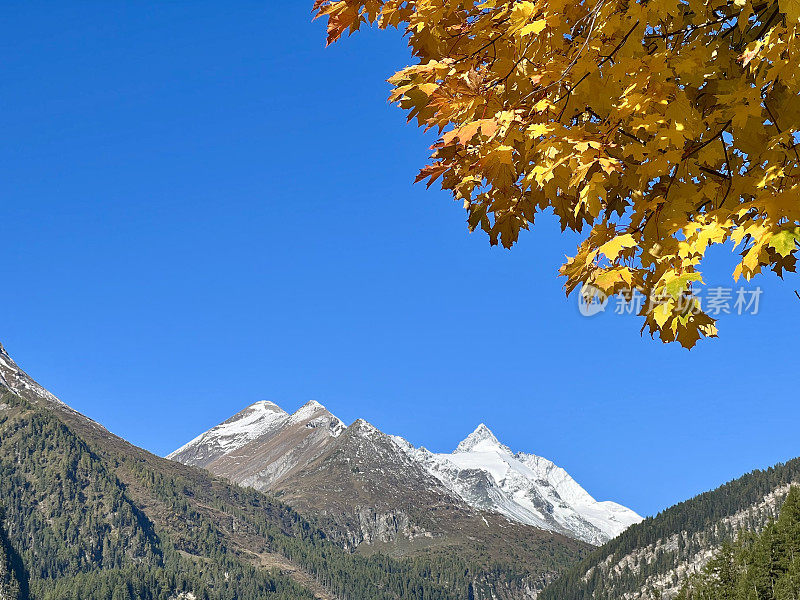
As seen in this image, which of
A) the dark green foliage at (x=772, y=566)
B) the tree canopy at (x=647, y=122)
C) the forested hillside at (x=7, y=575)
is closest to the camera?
the tree canopy at (x=647, y=122)

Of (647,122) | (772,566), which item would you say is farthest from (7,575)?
(647,122)

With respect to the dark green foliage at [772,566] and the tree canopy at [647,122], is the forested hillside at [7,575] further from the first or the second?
the tree canopy at [647,122]

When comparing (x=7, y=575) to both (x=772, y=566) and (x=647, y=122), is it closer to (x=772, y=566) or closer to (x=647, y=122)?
(x=772, y=566)

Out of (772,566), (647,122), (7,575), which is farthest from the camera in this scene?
(7,575)

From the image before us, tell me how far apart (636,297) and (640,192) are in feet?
1.94

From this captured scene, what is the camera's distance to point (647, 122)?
335 cm

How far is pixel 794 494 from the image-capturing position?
78.4 metres

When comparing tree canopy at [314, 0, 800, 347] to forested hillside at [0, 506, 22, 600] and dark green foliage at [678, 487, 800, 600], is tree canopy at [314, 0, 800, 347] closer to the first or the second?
dark green foliage at [678, 487, 800, 600]

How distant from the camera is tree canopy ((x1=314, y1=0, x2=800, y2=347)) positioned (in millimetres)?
3281

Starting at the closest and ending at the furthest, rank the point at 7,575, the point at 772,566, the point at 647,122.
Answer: the point at 647,122, the point at 772,566, the point at 7,575

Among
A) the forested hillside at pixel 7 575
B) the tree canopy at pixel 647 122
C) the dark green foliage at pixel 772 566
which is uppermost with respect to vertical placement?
the dark green foliage at pixel 772 566

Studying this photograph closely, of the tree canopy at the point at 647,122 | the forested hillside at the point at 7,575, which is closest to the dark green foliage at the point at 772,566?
the tree canopy at the point at 647,122

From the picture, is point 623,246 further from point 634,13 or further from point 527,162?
point 634,13

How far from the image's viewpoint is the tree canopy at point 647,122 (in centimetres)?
328
